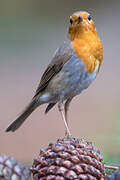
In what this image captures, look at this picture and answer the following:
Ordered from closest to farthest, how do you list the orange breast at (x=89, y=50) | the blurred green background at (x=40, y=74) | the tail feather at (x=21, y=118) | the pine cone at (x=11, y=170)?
the pine cone at (x=11, y=170) < the orange breast at (x=89, y=50) < the tail feather at (x=21, y=118) < the blurred green background at (x=40, y=74)

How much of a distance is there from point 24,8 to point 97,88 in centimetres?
348

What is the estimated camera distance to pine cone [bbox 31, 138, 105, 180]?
134cm

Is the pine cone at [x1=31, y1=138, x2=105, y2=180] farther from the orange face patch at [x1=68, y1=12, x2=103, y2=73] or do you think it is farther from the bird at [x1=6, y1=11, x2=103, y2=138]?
the orange face patch at [x1=68, y1=12, x2=103, y2=73]

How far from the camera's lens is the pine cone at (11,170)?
4.06ft

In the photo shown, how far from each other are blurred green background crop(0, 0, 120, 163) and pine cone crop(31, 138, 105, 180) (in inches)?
13.2

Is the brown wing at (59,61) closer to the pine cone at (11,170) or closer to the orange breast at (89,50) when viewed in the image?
the orange breast at (89,50)

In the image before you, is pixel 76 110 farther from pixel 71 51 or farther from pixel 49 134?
pixel 71 51

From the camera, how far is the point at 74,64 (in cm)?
216

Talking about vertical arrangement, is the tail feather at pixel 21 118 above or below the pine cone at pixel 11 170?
above

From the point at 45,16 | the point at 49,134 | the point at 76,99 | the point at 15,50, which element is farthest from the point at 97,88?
the point at 45,16

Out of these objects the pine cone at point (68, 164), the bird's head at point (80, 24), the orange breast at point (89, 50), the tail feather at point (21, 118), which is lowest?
the pine cone at point (68, 164)

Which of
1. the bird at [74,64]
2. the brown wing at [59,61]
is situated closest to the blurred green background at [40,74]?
the bird at [74,64]

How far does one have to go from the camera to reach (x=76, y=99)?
192 inches

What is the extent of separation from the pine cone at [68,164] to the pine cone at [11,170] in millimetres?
88
